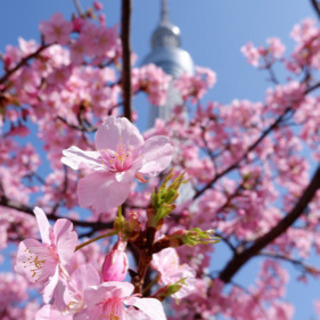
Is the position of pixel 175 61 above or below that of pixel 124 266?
above

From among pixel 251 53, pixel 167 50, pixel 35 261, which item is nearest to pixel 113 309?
pixel 35 261

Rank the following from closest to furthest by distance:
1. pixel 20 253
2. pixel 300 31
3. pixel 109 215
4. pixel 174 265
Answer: pixel 20 253
pixel 174 265
pixel 109 215
pixel 300 31

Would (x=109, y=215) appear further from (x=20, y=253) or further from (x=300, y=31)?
(x=300, y=31)

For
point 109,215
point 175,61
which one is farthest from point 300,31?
point 175,61

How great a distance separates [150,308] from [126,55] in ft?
6.88

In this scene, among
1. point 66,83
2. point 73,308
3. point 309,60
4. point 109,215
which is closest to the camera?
point 73,308

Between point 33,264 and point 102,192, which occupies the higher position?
point 102,192

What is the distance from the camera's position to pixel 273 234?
387 centimetres

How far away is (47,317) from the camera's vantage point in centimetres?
73

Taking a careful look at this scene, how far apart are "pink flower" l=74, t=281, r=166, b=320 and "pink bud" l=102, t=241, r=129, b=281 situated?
1.6 inches

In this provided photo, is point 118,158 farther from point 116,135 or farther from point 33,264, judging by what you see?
point 33,264

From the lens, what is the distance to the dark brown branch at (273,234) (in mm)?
3662

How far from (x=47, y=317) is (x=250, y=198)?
11.8 ft

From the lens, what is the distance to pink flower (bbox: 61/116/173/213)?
0.82 m
